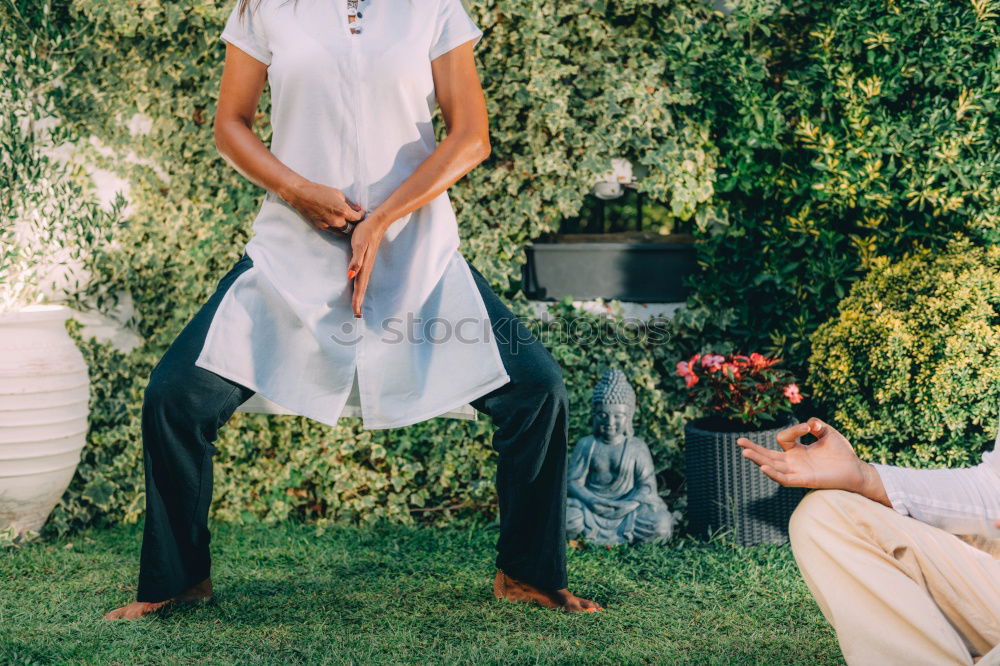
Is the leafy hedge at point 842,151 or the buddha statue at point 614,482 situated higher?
the leafy hedge at point 842,151

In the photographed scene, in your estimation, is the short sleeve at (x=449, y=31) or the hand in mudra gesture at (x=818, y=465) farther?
the short sleeve at (x=449, y=31)

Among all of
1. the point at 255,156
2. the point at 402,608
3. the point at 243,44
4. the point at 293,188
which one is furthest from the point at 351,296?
the point at 402,608

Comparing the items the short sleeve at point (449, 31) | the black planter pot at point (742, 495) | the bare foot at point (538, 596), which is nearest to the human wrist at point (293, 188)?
the short sleeve at point (449, 31)

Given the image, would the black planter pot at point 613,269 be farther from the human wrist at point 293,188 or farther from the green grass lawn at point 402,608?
the human wrist at point 293,188

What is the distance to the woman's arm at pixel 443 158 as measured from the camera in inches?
114

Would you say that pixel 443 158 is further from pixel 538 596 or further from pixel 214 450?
pixel 538 596

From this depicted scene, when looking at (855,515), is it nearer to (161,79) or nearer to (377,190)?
(377,190)

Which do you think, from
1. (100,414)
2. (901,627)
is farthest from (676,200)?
(100,414)

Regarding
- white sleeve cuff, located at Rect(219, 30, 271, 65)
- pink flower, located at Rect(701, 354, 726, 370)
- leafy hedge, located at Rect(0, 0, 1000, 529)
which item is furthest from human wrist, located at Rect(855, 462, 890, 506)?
white sleeve cuff, located at Rect(219, 30, 271, 65)

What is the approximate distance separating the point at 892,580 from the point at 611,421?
86.9 inches

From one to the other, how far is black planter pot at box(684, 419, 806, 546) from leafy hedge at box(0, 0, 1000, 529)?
0.45 m

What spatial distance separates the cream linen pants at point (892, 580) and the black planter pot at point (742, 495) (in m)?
1.91

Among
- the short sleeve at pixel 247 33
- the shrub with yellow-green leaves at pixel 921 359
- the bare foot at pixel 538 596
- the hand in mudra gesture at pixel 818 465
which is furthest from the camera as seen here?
the shrub with yellow-green leaves at pixel 921 359

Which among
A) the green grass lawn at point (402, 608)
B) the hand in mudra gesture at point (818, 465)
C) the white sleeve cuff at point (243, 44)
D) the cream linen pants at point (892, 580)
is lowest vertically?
the green grass lawn at point (402, 608)
